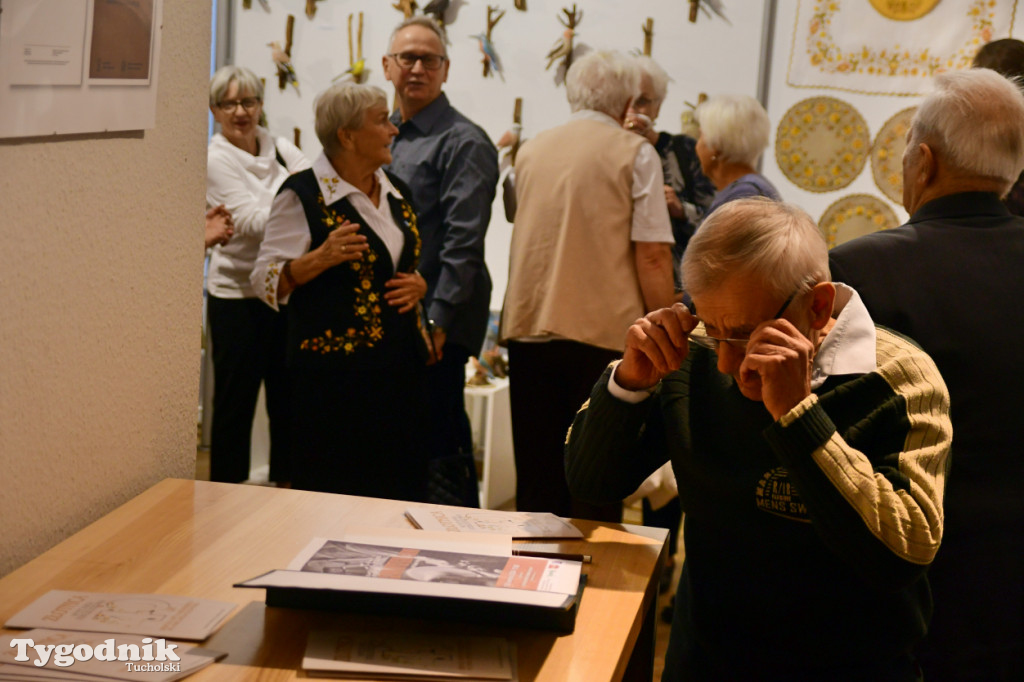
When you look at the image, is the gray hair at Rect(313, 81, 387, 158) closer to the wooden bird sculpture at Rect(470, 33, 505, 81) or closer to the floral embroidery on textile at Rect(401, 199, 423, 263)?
the floral embroidery on textile at Rect(401, 199, 423, 263)

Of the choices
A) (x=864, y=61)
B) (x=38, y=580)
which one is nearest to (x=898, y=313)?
(x=38, y=580)

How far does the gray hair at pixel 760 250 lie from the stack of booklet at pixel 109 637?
2.52 ft

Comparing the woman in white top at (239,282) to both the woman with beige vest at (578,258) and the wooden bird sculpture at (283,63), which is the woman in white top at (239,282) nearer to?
the wooden bird sculpture at (283,63)

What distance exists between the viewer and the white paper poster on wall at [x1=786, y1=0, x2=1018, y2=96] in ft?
13.0

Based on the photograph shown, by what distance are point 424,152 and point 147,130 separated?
1754mm

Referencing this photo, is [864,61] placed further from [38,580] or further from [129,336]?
[38,580]

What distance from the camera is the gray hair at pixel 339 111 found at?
2746mm

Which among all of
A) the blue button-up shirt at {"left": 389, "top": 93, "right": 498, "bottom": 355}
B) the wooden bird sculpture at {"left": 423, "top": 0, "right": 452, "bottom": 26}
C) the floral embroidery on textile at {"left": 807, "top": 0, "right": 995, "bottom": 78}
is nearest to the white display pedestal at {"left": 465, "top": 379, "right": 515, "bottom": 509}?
the blue button-up shirt at {"left": 389, "top": 93, "right": 498, "bottom": 355}

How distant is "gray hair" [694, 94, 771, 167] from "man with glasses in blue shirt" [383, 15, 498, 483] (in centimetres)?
70

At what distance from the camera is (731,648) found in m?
1.44

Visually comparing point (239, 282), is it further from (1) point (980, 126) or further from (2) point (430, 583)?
Answer: (2) point (430, 583)

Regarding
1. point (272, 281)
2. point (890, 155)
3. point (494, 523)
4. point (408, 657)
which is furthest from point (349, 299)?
point (890, 155)

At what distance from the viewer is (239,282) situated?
3.71 metres

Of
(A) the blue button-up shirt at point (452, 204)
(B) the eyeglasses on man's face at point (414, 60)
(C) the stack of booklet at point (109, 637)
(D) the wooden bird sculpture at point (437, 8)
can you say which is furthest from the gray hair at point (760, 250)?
(D) the wooden bird sculpture at point (437, 8)
